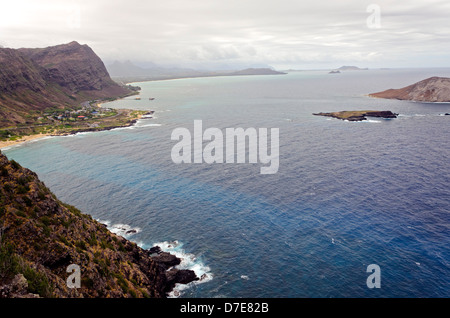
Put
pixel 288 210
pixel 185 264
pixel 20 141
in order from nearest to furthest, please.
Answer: pixel 185 264, pixel 288 210, pixel 20 141

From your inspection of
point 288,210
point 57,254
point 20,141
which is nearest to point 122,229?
point 57,254

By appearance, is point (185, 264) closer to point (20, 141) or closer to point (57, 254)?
point (57, 254)

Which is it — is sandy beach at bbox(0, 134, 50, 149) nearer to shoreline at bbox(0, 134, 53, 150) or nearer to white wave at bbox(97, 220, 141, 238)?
shoreline at bbox(0, 134, 53, 150)

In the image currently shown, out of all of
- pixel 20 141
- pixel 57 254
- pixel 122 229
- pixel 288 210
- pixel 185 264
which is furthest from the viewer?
pixel 20 141

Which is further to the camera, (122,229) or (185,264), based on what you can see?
(122,229)

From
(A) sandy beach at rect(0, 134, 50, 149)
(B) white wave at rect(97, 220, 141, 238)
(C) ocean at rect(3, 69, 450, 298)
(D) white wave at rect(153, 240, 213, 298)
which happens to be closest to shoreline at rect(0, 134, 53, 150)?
(A) sandy beach at rect(0, 134, 50, 149)
